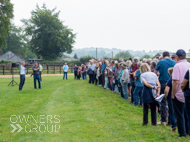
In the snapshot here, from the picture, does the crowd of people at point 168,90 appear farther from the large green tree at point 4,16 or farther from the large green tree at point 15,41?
the large green tree at point 15,41

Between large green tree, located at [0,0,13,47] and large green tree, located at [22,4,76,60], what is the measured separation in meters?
28.5

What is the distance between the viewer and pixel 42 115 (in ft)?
27.6

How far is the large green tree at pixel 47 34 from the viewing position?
67.4 meters

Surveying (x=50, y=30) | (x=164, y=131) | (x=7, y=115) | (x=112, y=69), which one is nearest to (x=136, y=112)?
(x=164, y=131)

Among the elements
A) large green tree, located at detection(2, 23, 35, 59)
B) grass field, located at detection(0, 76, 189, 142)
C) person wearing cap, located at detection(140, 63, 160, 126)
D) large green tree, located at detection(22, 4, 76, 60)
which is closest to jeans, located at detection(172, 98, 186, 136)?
grass field, located at detection(0, 76, 189, 142)

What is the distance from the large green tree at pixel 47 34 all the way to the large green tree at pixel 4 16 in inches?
1121

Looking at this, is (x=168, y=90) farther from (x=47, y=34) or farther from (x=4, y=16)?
(x=47, y=34)

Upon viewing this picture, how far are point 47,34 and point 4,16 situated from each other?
31.6 metres

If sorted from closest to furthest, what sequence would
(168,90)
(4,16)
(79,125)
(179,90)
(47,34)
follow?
(179,90) < (168,90) < (79,125) < (4,16) < (47,34)

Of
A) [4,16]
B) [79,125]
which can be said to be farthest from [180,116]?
[4,16]

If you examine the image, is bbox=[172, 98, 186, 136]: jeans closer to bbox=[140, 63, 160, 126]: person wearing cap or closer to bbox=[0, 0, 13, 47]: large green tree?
bbox=[140, 63, 160, 126]: person wearing cap

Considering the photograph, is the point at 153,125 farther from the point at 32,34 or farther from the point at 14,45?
the point at 14,45

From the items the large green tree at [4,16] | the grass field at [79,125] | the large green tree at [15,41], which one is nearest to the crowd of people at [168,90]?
the grass field at [79,125]

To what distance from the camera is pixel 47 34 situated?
68.4m
